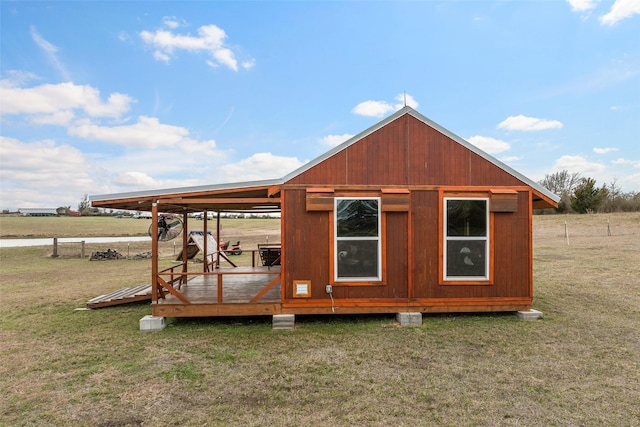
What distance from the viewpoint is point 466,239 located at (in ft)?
19.1

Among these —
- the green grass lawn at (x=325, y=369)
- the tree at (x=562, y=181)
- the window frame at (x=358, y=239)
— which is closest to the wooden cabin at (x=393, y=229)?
the window frame at (x=358, y=239)

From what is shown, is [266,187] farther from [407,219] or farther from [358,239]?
[407,219]

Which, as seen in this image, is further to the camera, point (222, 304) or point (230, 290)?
point (230, 290)

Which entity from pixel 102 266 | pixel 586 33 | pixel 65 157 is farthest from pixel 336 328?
pixel 65 157

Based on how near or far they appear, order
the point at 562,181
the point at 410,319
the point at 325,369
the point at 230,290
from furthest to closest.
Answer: the point at 562,181 → the point at 230,290 → the point at 410,319 → the point at 325,369

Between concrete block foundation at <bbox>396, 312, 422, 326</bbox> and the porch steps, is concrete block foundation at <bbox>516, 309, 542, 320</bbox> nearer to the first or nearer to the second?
concrete block foundation at <bbox>396, 312, 422, 326</bbox>

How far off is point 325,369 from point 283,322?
167cm

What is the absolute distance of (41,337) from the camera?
530cm

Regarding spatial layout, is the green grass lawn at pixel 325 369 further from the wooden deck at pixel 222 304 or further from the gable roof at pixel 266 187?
the gable roof at pixel 266 187

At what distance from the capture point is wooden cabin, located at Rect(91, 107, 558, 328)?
5.67 meters

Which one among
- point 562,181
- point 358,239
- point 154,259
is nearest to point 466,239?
point 358,239

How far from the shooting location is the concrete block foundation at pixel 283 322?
5.54m

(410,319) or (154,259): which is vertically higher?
(154,259)

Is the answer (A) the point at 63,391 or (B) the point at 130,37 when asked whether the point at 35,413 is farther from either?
(B) the point at 130,37
